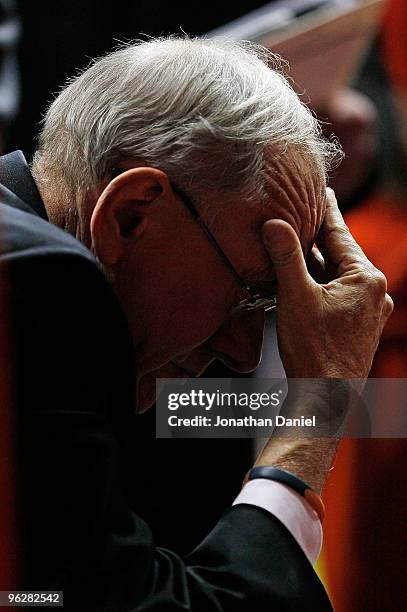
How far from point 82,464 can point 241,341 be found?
1.24ft

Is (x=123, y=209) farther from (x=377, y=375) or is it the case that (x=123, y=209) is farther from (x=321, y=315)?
(x=377, y=375)

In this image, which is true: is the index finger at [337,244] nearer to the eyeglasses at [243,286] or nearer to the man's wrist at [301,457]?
the eyeglasses at [243,286]

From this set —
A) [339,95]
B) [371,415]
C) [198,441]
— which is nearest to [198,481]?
[198,441]

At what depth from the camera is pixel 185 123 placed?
43.9 inches

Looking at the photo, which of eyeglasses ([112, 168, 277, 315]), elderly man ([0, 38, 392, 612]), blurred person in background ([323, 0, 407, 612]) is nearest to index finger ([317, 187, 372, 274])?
elderly man ([0, 38, 392, 612])

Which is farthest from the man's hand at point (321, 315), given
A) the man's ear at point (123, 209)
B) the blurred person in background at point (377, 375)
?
the blurred person in background at point (377, 375)

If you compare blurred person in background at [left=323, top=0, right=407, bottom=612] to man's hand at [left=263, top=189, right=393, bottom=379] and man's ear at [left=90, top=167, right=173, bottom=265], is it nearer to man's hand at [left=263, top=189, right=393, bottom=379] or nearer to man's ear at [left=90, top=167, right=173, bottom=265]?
man's hand at [left=263, top=189, right=393, bottom=379]

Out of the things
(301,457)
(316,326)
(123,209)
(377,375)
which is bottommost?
(377,375)

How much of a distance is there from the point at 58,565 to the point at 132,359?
8.9 inches

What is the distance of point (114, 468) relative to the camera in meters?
0.96

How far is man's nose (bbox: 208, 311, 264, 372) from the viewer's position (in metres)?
1.24

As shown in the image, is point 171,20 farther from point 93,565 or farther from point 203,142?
point 93,565

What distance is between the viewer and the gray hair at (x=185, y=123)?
1115 millimetres

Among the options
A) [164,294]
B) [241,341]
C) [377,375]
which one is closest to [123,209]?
[164,294]
